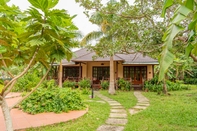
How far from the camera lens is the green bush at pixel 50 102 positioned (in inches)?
268

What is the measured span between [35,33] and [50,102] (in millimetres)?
5331

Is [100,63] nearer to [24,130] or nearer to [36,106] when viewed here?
[36,106]

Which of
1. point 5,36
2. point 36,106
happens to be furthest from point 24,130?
point 5,36

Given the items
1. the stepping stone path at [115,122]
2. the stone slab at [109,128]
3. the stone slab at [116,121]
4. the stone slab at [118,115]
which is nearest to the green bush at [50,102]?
the stone slab at [118,115]

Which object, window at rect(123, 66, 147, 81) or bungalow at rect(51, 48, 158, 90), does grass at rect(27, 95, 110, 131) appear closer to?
bungalow at rect(51, 48, 158, 90)

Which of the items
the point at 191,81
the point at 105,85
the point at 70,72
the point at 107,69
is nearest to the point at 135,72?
the point at 107,69

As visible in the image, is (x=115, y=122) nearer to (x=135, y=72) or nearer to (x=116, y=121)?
(x=116, y=121)

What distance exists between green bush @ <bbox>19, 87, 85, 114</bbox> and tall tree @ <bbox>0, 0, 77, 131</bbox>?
4541 millimetres

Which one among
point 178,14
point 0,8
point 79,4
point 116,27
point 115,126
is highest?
point 79,4

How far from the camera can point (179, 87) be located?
16.1 m

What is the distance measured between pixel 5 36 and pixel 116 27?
18.8 ft

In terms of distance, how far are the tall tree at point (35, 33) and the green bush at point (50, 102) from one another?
14.9 feet

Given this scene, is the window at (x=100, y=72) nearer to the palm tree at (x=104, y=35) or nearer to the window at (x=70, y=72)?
the window at (x=70, y=72)

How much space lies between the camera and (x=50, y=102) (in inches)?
276
